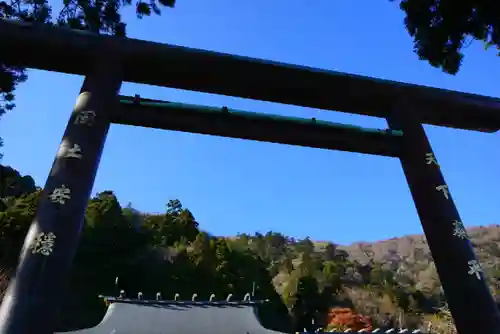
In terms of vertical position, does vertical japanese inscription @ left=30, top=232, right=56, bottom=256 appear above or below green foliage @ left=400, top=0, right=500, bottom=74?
below

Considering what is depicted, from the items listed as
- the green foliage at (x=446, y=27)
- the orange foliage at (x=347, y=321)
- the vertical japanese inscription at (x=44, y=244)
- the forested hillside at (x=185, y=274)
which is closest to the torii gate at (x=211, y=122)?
the vertical japanese inscription at (x=44, y=244)

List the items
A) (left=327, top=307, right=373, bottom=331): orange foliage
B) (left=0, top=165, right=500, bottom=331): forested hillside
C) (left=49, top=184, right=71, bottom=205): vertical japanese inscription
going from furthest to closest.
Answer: (left=327, top=307, right=373, bottom=331): orange foliage → (left=0, top=165, right=500, bottom=331): forested hillside → (left=49, top=184, right=71, bottom=205): vertical japanese inscription

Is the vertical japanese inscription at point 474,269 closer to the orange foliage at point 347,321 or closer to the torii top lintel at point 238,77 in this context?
the torii top lintel at point 238,77

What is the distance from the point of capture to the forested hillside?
82.2 feet

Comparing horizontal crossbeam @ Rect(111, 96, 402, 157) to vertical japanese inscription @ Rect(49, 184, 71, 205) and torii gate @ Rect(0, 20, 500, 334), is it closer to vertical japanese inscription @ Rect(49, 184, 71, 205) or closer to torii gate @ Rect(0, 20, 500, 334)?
torii gate @ Rect(0, 20, 500, 334)

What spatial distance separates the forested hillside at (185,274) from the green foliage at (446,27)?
1302 cm

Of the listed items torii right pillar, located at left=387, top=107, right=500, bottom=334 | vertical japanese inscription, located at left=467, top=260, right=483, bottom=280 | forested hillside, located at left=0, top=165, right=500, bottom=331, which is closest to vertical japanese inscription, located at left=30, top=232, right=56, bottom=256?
torii right pillar, located at left=387, top=107, right=500, bottom=334

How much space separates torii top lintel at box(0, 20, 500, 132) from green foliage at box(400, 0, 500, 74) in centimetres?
106

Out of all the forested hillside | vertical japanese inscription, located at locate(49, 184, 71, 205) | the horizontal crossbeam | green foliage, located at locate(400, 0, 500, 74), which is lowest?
vertical japanese inscription, located at locate(49, 184, 71, 205)

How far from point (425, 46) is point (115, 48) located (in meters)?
4.08

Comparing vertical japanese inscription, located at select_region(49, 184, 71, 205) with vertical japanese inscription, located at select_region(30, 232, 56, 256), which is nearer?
vertical japanese inscription, located at select_region(30, 232, 56, 256)

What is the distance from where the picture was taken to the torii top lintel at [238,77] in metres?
4.54

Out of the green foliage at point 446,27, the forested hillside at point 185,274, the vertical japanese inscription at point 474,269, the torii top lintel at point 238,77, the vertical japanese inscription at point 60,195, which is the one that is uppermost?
the forested hillside at point 185,274

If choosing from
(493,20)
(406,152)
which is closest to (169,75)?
(406,152)
